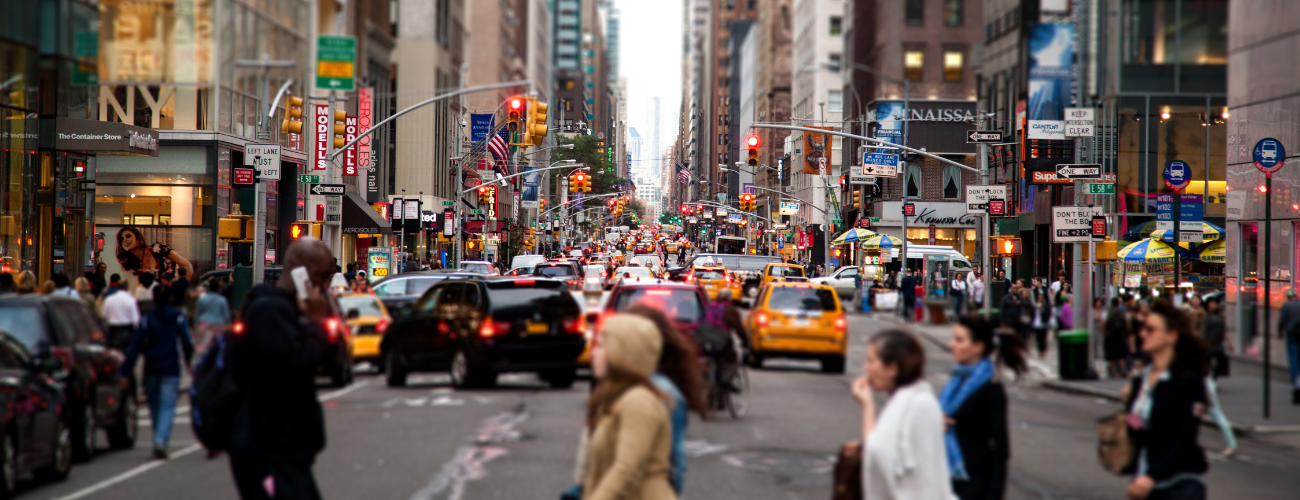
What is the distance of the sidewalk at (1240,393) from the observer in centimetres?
1570

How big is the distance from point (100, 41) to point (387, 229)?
3771 centimetres

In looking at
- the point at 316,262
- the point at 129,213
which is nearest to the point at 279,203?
the point at 129,213

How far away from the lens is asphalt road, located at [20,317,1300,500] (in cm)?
1161

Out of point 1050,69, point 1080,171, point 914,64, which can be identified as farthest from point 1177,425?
point 1080,171

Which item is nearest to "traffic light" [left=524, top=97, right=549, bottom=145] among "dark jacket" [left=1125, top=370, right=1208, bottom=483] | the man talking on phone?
the man talking on phone

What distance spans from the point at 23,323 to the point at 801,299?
1093 centimetres

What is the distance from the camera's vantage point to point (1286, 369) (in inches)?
681

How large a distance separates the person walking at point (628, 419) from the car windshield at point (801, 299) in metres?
13.7

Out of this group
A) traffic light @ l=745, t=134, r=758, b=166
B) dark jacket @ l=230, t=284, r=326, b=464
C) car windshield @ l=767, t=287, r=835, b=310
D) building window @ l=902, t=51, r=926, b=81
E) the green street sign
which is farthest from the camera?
traffic light @ l=745, t=134, r=758, b=166

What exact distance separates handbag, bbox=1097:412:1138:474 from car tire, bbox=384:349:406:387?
917cm

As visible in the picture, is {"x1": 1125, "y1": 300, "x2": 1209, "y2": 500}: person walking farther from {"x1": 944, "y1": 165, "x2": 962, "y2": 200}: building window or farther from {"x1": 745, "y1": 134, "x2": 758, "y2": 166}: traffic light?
{"x1": 944, "y1": 165, "x2": 962, "y2": 200}: building window

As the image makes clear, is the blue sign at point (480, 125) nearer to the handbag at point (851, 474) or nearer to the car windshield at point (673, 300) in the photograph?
the car windshield at point (673, 300)

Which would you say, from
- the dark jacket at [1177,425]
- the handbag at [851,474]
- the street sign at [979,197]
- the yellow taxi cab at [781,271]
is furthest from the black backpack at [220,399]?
the yellow taxi cab at [781,271]

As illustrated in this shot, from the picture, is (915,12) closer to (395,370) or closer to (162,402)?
(395,370)
